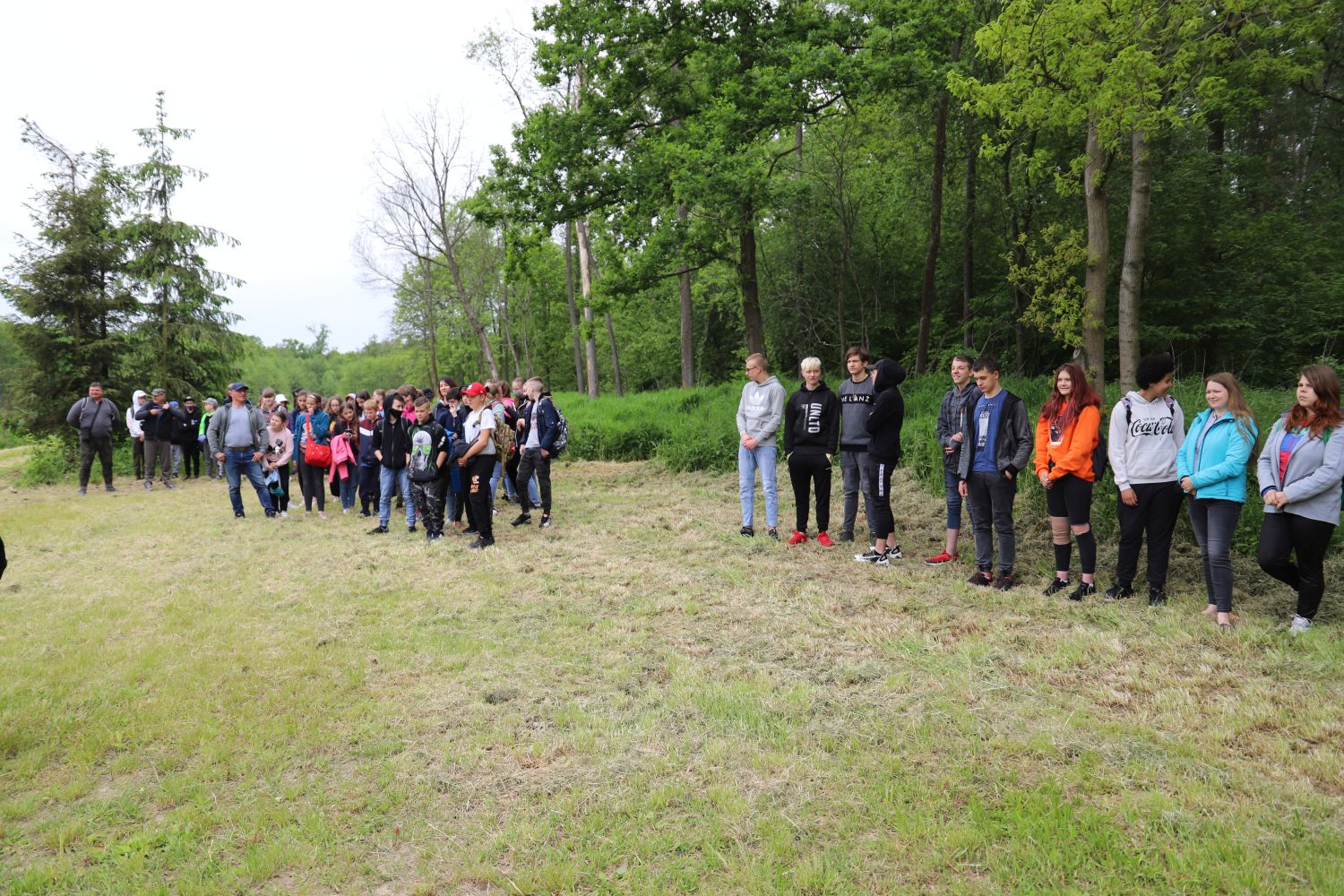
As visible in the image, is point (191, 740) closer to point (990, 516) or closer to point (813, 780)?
point (813, 780)

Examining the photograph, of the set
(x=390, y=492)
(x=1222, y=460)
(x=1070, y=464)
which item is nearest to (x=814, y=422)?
(x=1070, y=464)

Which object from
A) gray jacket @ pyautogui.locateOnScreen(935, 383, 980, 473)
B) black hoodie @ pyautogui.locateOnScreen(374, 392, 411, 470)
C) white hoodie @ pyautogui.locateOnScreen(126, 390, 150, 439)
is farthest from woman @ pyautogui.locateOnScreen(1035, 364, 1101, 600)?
white hoodie @ pyautogui.locateOnScreen(126, 390, 150, 439)

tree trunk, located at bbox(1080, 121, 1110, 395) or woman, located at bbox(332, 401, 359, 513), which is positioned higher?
tree trunk, located at bbox(1080, 121, 1110, 395)

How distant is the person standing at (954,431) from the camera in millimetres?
6676

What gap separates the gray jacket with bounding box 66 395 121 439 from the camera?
1376 centimetres

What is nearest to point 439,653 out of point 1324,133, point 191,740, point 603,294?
point 191,740

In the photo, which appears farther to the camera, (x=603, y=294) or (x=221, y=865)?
(x=603, y=294)

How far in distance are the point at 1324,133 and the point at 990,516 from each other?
23569mm

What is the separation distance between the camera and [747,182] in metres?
12.2

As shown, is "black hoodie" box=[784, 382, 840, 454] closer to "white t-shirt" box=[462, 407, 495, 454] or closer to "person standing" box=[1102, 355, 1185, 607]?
"person standing" box=[1102, 355, 1185, 607]

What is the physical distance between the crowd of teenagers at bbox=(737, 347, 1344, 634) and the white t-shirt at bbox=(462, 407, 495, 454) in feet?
9.41

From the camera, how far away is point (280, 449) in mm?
10945

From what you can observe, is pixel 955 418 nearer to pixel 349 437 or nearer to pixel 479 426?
pixel 479 426

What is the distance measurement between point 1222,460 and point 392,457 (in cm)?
872
